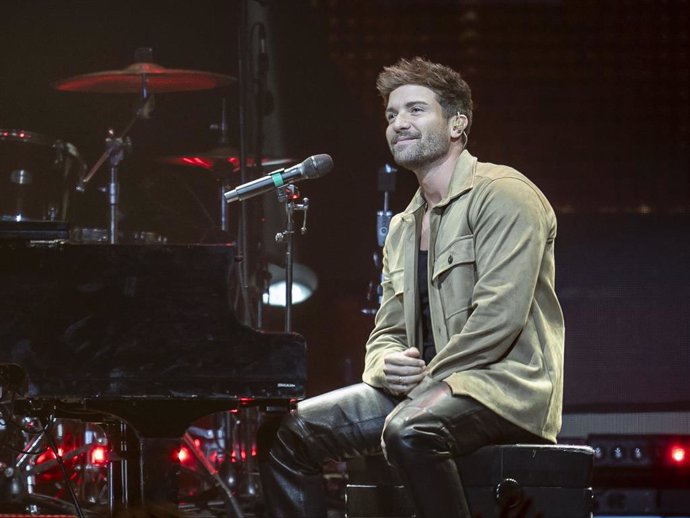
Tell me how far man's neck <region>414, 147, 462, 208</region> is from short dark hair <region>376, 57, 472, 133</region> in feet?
0.43

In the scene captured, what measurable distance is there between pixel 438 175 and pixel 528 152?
231cm

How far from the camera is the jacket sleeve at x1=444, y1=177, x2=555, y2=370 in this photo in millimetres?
3297

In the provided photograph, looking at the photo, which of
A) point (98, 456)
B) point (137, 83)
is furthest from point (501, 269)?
point (137, 83)

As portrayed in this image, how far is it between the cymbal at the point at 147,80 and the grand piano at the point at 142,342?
2.28 metres

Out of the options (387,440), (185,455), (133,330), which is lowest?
(185,455)

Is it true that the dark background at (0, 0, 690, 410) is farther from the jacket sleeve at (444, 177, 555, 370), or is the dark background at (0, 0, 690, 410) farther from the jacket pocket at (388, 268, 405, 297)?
the jacket sleeve at (444, 177, 555, 370)

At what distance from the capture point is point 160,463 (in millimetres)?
3463

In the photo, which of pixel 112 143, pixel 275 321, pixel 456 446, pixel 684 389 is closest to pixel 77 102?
pixel 112 143

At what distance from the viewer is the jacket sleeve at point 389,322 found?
12.2 feet

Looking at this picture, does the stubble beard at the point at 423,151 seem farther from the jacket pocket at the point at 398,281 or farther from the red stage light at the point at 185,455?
the red stage light at the point at 185,455

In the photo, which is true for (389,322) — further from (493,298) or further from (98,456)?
(98,456)

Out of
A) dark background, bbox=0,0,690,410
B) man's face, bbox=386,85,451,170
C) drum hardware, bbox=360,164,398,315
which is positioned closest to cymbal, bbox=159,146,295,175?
dark background, bbox=0,0,690,410

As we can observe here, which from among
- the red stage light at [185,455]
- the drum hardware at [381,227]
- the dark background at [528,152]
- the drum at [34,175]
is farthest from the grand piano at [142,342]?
the red stage light at [185,455]

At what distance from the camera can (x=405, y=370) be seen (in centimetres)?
340
